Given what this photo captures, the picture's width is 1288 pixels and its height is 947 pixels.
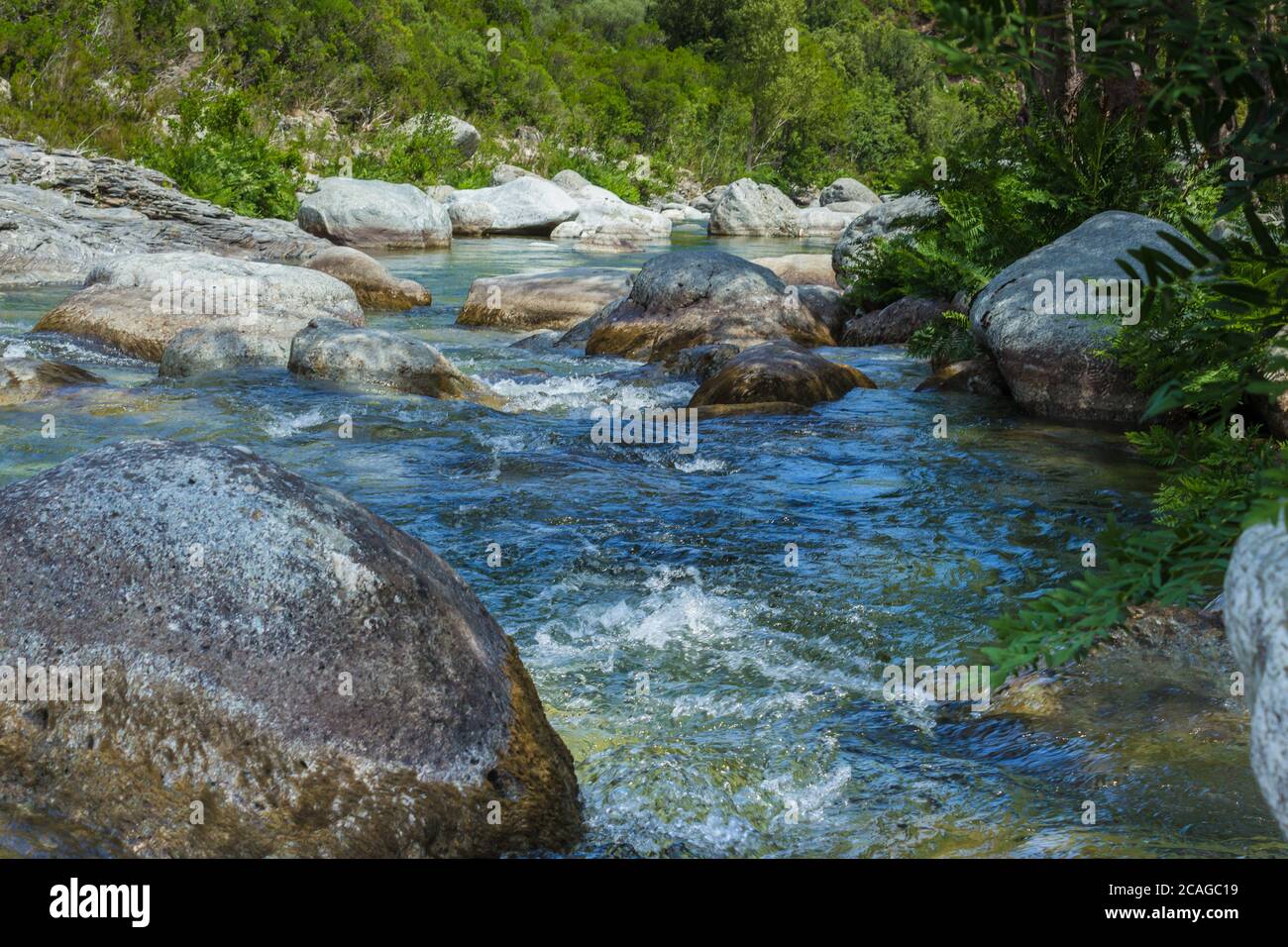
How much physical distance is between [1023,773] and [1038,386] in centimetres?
631

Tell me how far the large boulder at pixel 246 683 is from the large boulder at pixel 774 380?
6913 millimetres

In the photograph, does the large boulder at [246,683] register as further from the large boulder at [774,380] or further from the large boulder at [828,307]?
the large boulder at [828,307]

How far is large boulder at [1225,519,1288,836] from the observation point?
1864mm

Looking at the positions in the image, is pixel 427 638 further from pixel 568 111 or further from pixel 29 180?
pixel 568 111

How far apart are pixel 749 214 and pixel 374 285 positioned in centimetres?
2107

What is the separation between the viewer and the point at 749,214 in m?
36.4

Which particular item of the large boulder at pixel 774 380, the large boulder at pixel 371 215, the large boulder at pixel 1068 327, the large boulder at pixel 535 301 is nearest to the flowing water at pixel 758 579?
the large boulder at pixel 774 380

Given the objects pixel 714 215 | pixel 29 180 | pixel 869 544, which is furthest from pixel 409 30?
pixel 869 544

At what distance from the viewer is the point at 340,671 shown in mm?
3242

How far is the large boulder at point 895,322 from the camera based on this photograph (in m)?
13.9

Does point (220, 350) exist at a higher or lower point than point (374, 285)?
lower

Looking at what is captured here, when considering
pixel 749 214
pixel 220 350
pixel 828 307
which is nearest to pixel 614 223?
pixel 749 214

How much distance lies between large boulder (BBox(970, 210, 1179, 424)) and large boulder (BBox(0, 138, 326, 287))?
12137 mm

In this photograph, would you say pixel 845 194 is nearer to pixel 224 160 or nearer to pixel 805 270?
pixel 224 160
